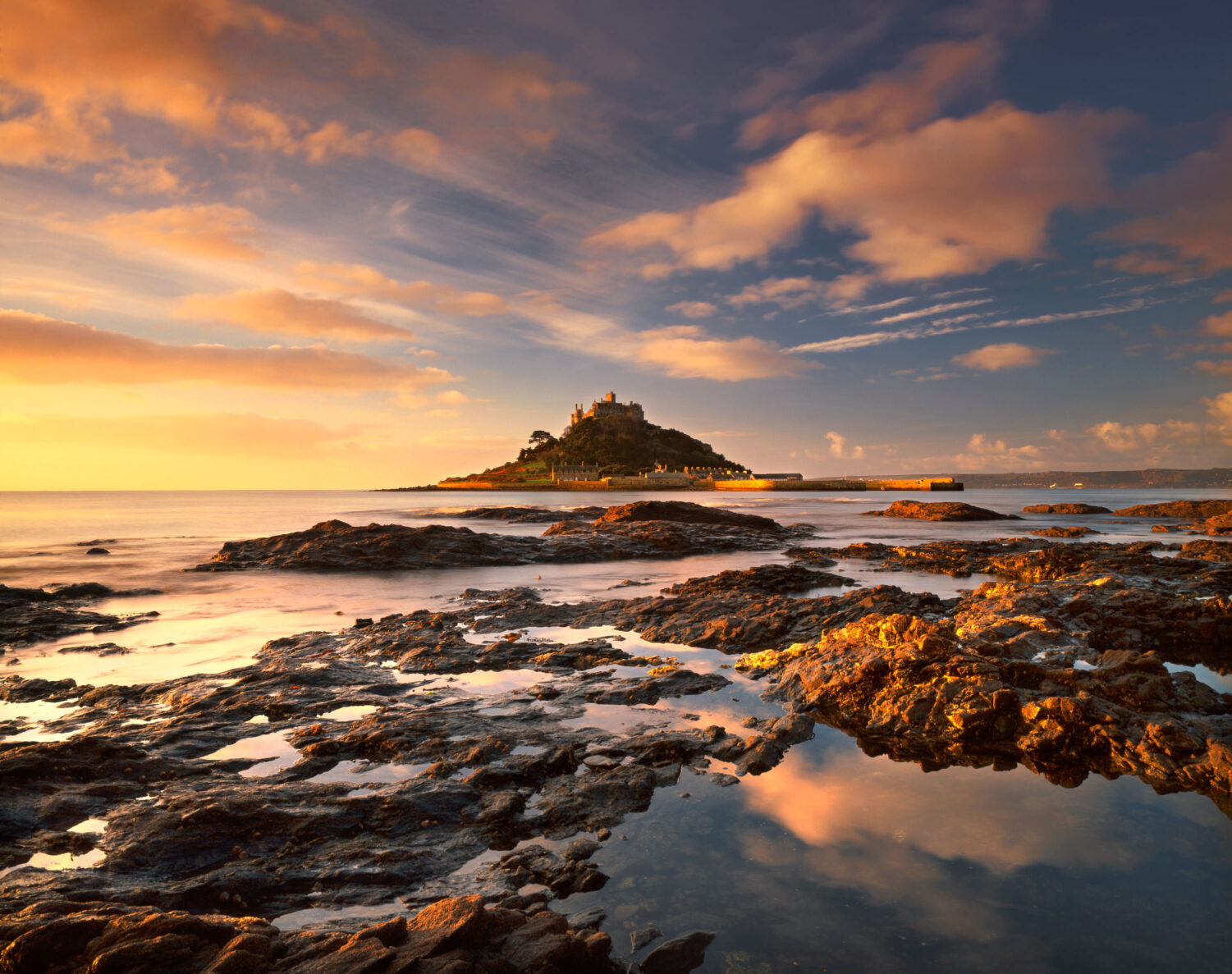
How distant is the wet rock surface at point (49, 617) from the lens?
11230mm

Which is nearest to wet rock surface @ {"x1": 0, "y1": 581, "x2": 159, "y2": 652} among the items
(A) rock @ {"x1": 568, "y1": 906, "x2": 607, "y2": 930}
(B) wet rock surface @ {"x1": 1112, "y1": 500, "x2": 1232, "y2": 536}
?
(A) rock @ {"x1": 568, "y1": 906, "x2": 607, "y2": 930}

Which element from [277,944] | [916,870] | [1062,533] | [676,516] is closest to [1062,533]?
[1062,533]

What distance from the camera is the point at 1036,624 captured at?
873 cm

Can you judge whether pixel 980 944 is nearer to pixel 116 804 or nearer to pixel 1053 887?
pixel 1053 887

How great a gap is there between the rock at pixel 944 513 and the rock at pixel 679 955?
150 feet

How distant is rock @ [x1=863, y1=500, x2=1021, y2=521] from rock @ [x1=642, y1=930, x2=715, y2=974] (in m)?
45.7

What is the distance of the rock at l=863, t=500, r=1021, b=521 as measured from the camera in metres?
42.6

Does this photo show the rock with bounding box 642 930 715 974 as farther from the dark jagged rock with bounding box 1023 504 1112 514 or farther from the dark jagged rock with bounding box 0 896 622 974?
the dark jagged rock with bounding box 1023 504 1112 514

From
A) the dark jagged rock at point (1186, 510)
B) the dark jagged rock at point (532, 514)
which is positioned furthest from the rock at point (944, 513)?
the dark jagged rock at point (532, 514)

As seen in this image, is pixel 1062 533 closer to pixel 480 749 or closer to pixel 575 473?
pixel 480 749

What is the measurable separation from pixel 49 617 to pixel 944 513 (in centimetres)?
4824

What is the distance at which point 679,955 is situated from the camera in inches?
130

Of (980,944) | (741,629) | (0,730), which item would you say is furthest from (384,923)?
(741,629)

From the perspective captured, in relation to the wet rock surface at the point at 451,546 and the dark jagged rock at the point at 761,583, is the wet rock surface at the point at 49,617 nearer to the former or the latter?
the wet rock surface at the point at 451,546
